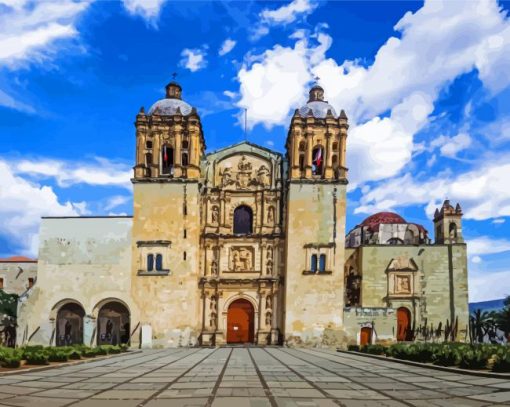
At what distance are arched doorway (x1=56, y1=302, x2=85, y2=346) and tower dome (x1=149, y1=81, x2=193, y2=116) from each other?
41.3 feet

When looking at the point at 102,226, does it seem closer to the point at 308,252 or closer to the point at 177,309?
the point at 177,309

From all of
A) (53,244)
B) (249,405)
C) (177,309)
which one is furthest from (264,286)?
(249,405)

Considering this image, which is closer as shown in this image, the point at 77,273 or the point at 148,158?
the point at 77,273

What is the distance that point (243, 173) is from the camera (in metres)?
35.6

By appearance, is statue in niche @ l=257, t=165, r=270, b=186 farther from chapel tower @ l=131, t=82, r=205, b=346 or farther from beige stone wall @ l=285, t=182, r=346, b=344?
chapel tower @ l=131, t=82, r=205, b=346

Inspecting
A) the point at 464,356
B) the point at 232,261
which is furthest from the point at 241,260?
the point at 464,356

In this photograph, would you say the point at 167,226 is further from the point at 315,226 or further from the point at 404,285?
the point at 404,285

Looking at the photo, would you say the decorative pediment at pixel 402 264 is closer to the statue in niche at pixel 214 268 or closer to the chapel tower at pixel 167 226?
the statue in niche at pixel 214 268

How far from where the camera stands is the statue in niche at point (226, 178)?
35.3m

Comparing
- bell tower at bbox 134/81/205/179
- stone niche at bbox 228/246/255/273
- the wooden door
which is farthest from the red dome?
bell tower at bbox 134/81/205/179

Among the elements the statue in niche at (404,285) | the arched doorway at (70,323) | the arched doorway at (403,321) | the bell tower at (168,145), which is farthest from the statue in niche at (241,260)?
the arched doorway at (403,321)

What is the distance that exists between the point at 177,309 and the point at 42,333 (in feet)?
24.8

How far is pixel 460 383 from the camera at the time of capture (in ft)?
40.0

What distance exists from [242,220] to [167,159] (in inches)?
234
